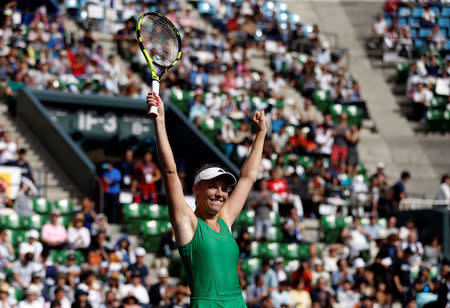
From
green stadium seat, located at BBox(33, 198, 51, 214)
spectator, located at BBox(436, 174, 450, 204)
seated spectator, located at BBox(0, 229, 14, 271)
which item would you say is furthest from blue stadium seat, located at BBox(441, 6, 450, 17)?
seated spectator, located at BBox(0, 229, 14, 271)

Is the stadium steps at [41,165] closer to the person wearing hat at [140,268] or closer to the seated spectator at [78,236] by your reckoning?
the seated spectator at [78,236]

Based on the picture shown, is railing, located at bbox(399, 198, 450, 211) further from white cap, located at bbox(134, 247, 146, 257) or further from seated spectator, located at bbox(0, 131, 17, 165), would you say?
seated spectator, located at bbox(0, 131, 17, 165)

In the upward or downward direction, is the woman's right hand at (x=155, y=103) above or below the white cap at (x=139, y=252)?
above

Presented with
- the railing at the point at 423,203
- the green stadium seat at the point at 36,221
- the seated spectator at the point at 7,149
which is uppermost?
the seated spectator at the point at 7,149

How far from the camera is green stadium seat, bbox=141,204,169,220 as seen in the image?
15.7 meters

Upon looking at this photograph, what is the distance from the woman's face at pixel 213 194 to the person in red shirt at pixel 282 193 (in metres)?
12.0

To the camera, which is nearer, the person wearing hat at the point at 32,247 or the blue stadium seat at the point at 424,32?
the person wearing hat at the point at 32,247

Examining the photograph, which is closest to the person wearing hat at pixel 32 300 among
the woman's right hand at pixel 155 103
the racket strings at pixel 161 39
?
A: the racket strings at pixel 161 39

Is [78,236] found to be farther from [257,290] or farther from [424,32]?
[424,32]

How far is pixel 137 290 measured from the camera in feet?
42.5

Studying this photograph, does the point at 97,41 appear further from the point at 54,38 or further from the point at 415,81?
the point at 415,81

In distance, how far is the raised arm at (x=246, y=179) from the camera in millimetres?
5322

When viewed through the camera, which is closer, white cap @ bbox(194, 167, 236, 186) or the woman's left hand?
white cap @ bbox(194, 167, 236, 186)

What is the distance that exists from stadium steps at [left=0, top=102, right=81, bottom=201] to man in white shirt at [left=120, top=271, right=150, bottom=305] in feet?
12.8
